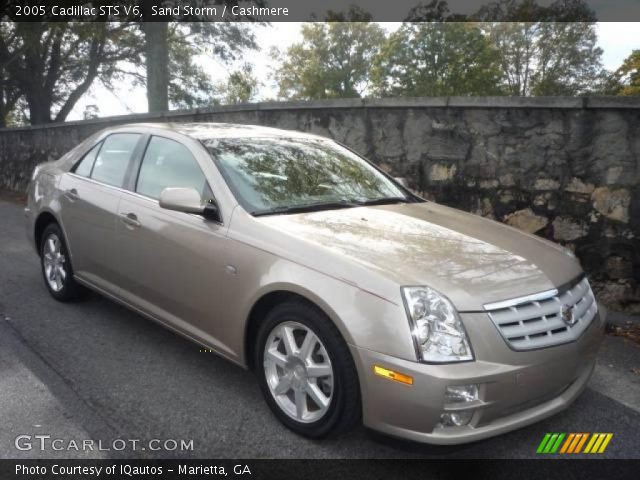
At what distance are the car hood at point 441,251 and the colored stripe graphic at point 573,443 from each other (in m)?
0.82

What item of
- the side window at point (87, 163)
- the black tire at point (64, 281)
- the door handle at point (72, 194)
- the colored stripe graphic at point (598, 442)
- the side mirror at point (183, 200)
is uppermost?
the side window at point (87, 163)

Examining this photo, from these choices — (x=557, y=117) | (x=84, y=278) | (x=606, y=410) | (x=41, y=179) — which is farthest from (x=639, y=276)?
(x=41, y=179)

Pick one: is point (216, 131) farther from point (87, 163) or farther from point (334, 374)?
point (334, 374)

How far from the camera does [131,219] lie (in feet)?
12.9

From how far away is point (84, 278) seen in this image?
15.0ft

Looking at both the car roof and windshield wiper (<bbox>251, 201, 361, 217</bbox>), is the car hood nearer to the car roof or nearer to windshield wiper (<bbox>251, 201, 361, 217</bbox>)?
windshield wiper (<bbox>251, 201, 361, 217</bbox>)

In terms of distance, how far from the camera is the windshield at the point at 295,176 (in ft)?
11.3

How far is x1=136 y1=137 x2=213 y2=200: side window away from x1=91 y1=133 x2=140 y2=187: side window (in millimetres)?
256

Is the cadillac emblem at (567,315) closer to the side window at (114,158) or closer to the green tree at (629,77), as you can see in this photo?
the side window at (114,158)

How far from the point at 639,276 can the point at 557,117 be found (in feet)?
5.39

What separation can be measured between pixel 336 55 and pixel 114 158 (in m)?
48.5

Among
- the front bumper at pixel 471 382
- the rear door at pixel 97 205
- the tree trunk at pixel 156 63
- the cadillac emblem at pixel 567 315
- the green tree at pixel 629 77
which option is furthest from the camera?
the green tree at pixel 629 77

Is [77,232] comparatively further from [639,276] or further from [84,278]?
[639,276]

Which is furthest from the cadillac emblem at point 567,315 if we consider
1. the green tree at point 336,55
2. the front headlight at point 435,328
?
the green tree at point 336,55
